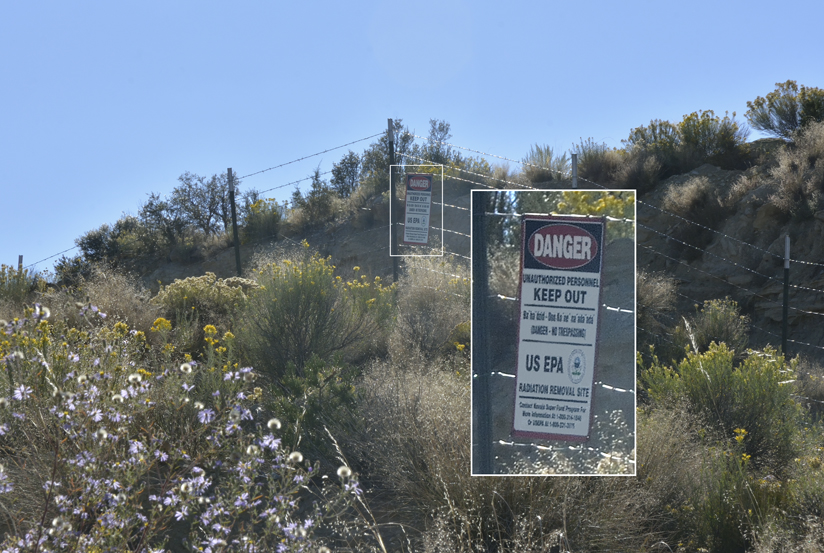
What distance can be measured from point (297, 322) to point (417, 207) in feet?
12.3

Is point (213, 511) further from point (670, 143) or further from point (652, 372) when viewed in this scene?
point (670, 143)

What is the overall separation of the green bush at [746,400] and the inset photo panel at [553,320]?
3.39 m

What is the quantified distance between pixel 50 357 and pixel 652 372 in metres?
4.89

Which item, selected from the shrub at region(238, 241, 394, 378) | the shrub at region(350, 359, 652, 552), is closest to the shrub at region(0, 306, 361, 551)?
the shrub at region(350, 359, 652, 552)

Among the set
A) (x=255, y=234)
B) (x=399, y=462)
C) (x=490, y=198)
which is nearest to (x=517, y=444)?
(x=490, y=198)

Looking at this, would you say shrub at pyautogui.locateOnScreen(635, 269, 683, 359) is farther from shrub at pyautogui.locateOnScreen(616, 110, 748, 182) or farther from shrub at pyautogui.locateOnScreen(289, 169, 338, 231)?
shrub at pyautogui.locateOnScreen(289, 169, 338, 231)

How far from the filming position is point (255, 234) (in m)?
17.7

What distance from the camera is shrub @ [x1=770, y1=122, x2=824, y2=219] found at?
11820 millimetres

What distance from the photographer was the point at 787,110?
1461cm

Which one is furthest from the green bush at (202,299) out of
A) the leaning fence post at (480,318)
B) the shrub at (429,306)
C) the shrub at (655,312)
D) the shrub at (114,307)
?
the leaning fence post at (480,318)

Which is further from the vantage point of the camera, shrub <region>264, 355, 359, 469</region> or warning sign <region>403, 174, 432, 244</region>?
warning sign <region>403, 174, 432, 244</region>

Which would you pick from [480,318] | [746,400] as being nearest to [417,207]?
[746,400]

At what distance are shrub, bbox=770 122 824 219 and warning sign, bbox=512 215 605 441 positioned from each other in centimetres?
1094

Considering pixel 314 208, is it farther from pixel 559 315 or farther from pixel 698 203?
pixel 559 315
